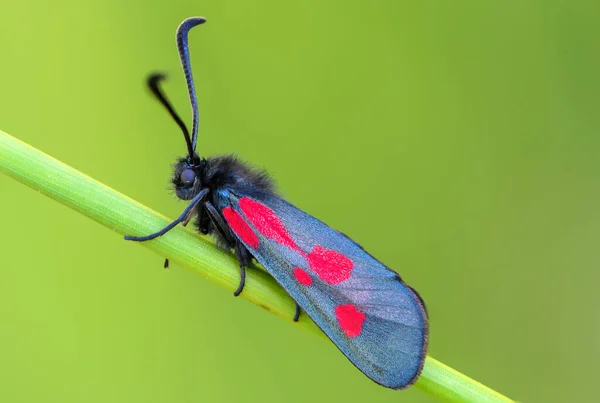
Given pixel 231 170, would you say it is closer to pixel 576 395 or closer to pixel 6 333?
pixel 6 333

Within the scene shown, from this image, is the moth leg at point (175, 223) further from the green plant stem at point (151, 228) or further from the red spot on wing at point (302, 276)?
the red spot on wing at point (302, 276)

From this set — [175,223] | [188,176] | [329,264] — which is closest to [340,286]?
[329,264]

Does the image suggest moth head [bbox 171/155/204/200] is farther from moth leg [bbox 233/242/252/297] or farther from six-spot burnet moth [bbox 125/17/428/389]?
moth leg [bbox 233/242/252/297]

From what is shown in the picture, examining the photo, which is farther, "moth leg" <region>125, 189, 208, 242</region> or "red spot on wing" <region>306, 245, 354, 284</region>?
"red spot on wing" <region>306, 245, 354, 284</region>

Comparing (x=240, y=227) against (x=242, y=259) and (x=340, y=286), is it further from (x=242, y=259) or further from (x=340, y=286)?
(x=340, y=286)

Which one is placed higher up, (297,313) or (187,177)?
(187,177)

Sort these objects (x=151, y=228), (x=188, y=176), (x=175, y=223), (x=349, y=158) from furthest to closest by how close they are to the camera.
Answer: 1. (x=349, y=158)
2. (x=188, y=176)
3. (x=175, y=223)
4. (x=151, y=228)

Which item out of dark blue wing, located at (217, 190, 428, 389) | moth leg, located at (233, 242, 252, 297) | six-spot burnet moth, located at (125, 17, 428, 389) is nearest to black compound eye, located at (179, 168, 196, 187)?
six-spot burnet moth, located at (125, 17, 428, 389)

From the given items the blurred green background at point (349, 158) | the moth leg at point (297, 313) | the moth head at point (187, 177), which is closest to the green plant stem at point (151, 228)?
the moth leg at point (297, 313)
